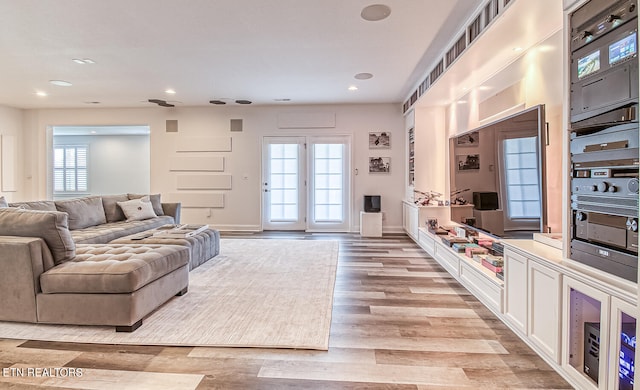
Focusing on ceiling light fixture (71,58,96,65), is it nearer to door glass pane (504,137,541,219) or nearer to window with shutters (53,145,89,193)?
door glass pane (504,137,541,219)

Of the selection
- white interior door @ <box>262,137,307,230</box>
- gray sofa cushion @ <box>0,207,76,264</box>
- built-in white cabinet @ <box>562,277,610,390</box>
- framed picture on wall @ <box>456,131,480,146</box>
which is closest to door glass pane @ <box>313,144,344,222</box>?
white interior door @ <box>262,137,307,230</box>

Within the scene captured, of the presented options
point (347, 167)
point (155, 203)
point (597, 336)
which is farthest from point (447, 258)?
point (155, 203)

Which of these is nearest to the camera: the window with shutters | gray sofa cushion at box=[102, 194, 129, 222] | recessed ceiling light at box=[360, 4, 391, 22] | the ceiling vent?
recessed ceiling light at box=[360, 4, 391, 22]

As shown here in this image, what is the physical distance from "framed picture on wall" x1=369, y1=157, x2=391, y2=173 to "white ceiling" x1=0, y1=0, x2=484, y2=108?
4.47 ft

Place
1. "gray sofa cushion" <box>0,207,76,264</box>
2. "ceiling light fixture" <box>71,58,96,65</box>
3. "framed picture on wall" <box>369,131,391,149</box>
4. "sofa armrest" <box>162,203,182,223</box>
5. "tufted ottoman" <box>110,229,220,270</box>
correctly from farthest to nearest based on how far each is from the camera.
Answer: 1. "framed picture on wall" <box>369,131,391,149</box>
2. "sofa armrest" <box>162,203,182,223</box>
3. "ceiling light fixture" <box>71,58,96,65</box>
4. "tufted ottoman" <box>110,229,220,270</box>
5. "gray sofa cushion" <box>0,207,76,264</box>

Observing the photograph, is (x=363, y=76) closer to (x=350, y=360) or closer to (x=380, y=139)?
(x=380, y=139)

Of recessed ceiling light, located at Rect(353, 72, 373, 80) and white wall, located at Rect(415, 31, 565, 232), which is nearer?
white wall, located at Rect(415, 31, 565, 232)

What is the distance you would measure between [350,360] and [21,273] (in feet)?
7.34

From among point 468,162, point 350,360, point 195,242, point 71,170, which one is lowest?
point 350,360

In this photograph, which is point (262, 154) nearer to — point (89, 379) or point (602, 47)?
point (89, 379)

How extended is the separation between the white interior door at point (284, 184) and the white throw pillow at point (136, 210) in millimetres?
2236

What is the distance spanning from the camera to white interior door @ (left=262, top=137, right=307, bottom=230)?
256 inches

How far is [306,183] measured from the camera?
256 inches

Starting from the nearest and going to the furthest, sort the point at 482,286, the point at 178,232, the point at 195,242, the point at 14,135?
the point at 482,286, the point at 195,242, the point at 178,232, the point at 14,135
